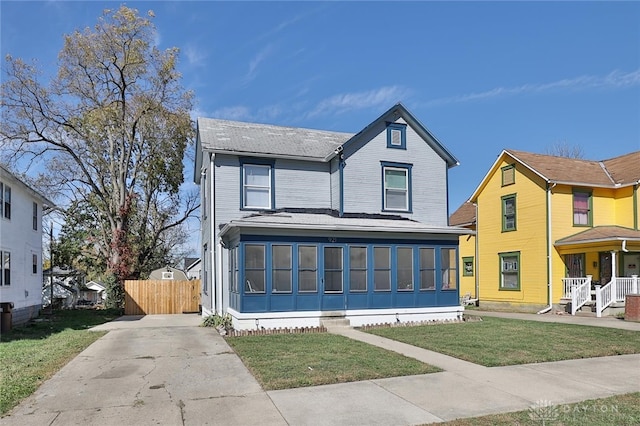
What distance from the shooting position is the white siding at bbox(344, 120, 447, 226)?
1753cm

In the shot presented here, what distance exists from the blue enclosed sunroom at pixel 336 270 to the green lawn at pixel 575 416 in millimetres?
8791

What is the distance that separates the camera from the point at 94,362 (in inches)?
379

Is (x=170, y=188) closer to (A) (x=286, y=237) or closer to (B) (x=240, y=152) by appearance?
(B) (x=240, y=152)

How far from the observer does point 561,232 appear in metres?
20.9

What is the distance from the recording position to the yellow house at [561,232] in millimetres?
19438

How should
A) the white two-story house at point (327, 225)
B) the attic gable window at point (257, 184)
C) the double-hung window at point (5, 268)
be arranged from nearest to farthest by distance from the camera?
the white two-story house at point (327, 225) → the double-hung window at point (5, 268) → the attic gable window at point (257, 184)

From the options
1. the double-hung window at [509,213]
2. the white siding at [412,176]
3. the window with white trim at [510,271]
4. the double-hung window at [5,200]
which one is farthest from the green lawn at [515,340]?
the double-hung window at [5,200]

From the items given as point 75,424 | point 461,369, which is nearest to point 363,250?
point 461,369

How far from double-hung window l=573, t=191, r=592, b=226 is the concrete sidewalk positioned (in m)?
13.1

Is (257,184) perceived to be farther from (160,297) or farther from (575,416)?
(575,416)

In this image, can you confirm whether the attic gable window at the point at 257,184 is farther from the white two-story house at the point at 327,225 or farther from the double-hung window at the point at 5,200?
the double-hung window at the point at 5,200

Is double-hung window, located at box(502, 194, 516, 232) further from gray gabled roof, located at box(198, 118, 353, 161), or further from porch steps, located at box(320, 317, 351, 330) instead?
porch steps, located at box(320, 317, 351, 330)

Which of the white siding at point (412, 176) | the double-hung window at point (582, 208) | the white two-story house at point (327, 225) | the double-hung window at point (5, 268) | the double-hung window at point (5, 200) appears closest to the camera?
the white two-story house at point (327, 225)

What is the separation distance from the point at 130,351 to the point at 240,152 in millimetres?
7971
